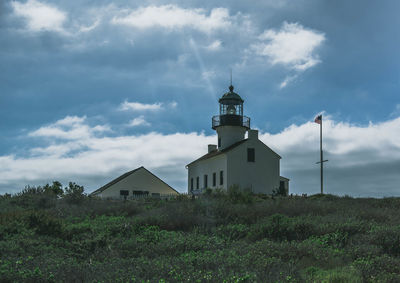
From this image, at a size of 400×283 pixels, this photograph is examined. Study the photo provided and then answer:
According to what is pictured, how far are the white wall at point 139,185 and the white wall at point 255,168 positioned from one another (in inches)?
272

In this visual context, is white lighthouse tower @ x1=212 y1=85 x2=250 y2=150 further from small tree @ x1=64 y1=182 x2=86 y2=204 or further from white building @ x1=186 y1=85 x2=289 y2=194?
small tree @ x1=64 y1=182 x2=86 y2=204

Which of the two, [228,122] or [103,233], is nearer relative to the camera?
[103,233]

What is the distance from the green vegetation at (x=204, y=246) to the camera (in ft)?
23.4

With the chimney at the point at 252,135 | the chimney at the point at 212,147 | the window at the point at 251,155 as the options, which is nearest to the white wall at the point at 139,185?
the chimney at the point at 212,147

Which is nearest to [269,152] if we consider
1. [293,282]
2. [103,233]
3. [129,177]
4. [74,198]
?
Result: [129,177]

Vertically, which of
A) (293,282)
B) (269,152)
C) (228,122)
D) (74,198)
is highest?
(228,122)

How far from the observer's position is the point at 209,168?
36000mm

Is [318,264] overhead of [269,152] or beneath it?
beneath

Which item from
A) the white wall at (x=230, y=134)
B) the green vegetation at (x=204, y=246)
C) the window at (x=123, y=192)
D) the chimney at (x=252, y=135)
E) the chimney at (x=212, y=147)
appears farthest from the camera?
the chimney at (x=212, y=147)

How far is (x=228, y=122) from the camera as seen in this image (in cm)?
3572

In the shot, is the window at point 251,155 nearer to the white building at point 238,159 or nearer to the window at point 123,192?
the white building at point 238,159

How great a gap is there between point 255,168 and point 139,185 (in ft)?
33.6

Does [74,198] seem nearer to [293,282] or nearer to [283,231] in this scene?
[283,231]

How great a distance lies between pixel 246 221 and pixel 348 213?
11.6 feet
